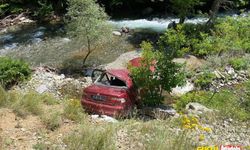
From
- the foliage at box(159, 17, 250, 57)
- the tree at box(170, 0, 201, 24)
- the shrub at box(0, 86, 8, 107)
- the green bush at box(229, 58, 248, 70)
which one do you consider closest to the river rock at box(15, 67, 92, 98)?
the foliage at box(159, 17, 250, 57)

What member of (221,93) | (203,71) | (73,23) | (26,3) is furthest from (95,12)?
(26,3)

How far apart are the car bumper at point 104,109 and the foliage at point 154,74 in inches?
47.3

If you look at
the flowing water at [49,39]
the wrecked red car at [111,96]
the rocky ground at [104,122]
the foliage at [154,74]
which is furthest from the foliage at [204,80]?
the flowing water at [49,39]

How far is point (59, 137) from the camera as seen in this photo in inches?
311

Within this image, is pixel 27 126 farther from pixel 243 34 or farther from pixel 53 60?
pixel 243 34

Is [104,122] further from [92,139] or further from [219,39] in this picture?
[219,39]

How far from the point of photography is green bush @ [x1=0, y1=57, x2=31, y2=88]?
15852 millimetres

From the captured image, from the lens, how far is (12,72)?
52.5 feet

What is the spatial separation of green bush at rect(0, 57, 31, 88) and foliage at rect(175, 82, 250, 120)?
6.44 metres

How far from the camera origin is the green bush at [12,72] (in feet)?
52.0

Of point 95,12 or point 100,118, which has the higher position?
point 95,12

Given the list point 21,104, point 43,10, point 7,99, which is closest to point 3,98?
point 7,99

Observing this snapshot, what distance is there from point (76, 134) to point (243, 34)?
1593 centimetres

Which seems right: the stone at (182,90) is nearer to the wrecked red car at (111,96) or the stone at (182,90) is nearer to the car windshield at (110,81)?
the wrecked red car at (111,96)
